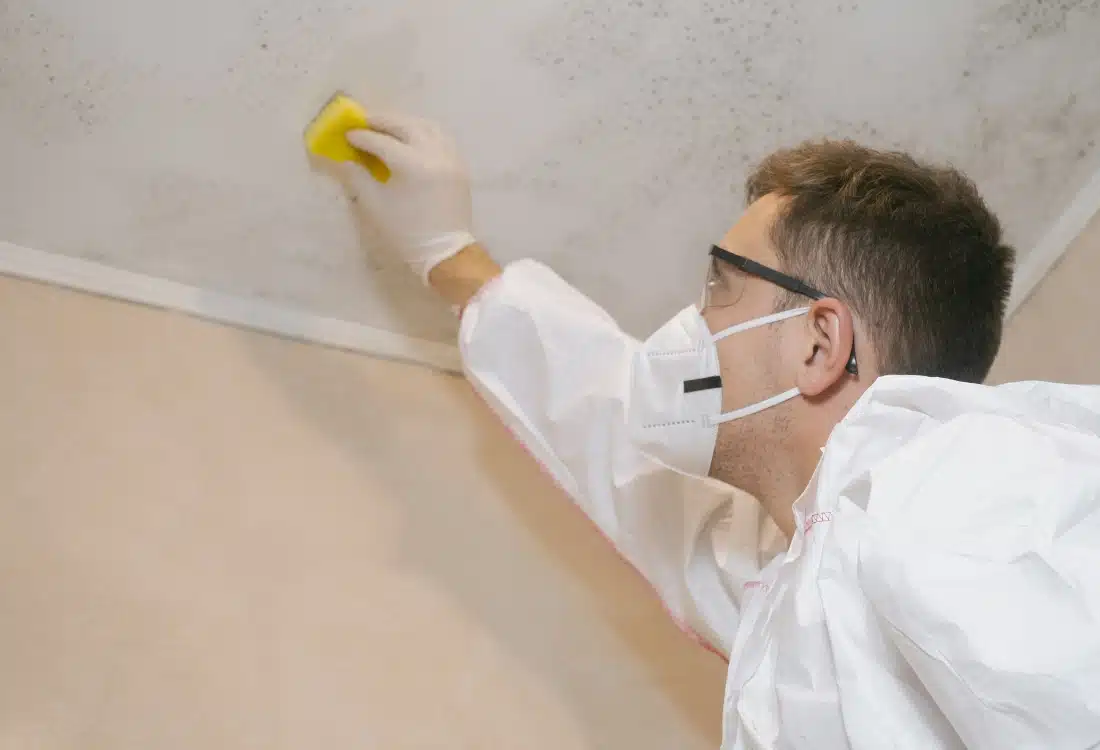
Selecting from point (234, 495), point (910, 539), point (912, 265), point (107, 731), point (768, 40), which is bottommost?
point (107, 731)

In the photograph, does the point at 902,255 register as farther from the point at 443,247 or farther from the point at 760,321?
the point at 443,247

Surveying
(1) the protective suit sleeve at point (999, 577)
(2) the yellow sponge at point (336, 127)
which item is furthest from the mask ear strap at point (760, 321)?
(2) the yellow sponge at point (336, 127)

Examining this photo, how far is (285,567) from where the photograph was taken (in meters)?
1.11

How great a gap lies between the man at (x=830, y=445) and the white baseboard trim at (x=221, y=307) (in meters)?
0.19

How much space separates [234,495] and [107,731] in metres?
0.29

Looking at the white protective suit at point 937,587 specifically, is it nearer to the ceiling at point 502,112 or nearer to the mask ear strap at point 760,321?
the mask ear strap at point 760,321

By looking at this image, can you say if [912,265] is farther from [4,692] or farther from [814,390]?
[4,692]

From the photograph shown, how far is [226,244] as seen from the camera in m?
1.14

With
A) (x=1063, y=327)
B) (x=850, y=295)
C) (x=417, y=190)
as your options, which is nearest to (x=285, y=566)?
(x=417, y=190)

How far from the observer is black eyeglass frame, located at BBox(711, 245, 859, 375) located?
0.90 metres

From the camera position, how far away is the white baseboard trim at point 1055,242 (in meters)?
1.39

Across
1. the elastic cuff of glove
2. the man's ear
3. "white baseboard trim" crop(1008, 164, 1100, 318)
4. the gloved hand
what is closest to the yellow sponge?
the gloved hand

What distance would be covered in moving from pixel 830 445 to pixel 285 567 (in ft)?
2.24

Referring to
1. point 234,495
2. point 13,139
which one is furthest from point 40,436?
point 13,139
